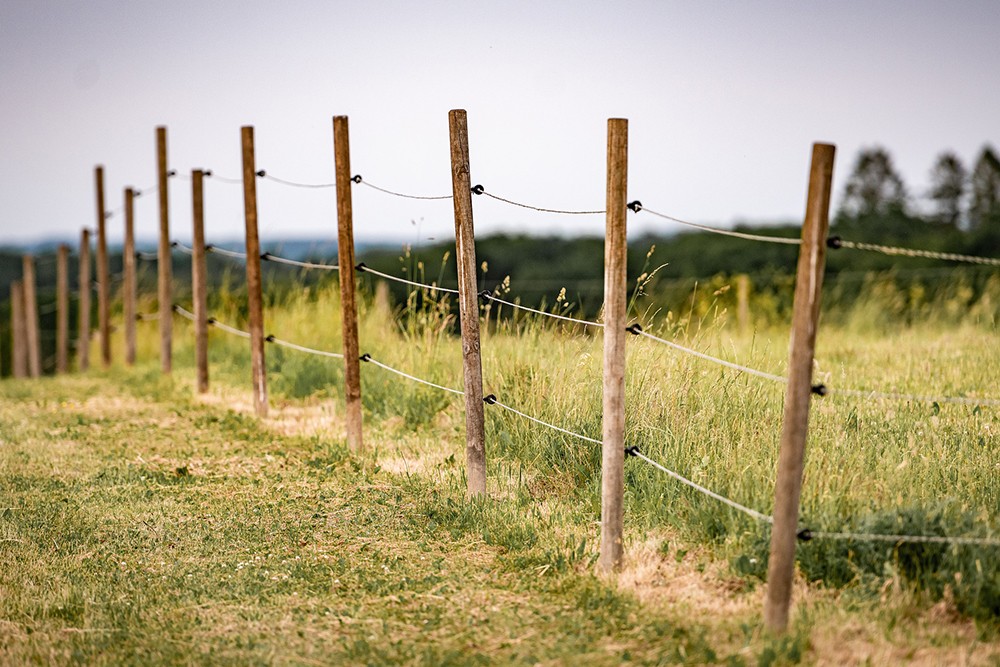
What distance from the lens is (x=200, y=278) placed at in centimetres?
922

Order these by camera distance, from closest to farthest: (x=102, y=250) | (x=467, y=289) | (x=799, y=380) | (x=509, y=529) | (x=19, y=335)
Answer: (x=799, y=380) → (x=509, y=529) → (x=467, y=289) → (x=102, y=250) → (x=19, y=335)

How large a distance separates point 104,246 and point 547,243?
779 inches

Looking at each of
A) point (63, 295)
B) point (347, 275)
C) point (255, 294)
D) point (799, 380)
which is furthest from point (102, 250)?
point (799, 380)

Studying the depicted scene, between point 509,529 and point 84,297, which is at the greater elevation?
point 509,529

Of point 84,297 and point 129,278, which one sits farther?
point 84,297

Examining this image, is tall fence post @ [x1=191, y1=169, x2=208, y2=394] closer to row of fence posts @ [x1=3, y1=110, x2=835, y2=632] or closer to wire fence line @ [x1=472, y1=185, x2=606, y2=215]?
row of fence posts @ [x1=3, y1=110, x2=835, y2=632]

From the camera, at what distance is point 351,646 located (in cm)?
362

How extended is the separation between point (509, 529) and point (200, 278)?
216 inches

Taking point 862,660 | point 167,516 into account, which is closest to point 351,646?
point 862,660

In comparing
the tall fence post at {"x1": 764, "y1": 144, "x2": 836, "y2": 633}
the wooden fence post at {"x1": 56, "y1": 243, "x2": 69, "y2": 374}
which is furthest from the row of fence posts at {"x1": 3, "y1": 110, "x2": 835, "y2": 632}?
the wooden fence post at {"x1": 56, "y1": 243, "x2": 69, "y2": 374}

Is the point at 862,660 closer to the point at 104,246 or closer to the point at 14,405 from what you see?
the point at 14,405

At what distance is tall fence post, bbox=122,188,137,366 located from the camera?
11820 millimetres

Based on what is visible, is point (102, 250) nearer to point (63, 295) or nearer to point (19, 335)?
point (63, 295)

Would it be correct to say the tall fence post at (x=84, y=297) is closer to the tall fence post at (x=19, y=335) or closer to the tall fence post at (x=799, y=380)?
the tall fence post at (x=19, y=335)
